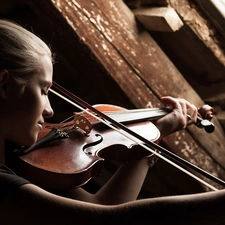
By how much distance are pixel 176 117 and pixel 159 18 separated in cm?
31

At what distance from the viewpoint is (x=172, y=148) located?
159 centimetres

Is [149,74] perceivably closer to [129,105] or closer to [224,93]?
[129,105]

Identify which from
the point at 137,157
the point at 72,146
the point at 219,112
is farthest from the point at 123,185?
the point at 219,112

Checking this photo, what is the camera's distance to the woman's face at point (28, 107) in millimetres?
919

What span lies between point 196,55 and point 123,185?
0.59 m

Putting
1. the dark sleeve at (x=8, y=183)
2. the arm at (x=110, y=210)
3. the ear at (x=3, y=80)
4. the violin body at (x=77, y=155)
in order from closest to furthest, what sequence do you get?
1. the arm at (x=110, y=210)
2. the dark sleeve at (x=8, y=183)
3. the ear at (x=3, y=80)
4. the violin body at (x=77, y=155)

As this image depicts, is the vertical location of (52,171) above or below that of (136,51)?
above

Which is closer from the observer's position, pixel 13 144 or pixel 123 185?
pixel 13 144

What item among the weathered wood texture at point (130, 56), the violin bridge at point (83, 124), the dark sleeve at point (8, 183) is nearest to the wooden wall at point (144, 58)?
the weathered wood texture at point (130, 56)

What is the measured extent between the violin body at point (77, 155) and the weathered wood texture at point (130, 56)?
0.78ft

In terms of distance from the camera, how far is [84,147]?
3.80 ft

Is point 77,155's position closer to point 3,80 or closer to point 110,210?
point 3,80

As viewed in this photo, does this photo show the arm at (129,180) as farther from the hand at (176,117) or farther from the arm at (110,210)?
the arm at (110,210)

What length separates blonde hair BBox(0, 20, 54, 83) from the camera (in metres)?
0.92
